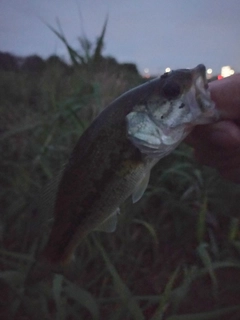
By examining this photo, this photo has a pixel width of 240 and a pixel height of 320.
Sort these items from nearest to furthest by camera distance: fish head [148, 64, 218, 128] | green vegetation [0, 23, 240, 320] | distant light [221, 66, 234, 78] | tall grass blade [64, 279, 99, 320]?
fish head [148, 64, 218, 128], tall grass blade [64, 279, 99, 320], green vegetation [0, 23, 240, 320], distant light [221, 66, 234, 78]

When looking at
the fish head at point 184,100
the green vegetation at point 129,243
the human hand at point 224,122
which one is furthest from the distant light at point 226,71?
the fish head at point 184,100

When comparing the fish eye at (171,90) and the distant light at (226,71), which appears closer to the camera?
the fish eye at (171,90)

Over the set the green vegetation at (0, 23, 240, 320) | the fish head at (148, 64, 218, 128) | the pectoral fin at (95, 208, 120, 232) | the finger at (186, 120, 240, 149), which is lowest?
the green vegetation at (0, 23, 240, 320)

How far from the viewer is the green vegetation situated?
5.09ft

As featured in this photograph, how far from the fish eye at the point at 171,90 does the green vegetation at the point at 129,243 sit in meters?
0.57

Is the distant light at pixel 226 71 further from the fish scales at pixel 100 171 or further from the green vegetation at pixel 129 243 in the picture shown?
the fish scales at pixel 100 171

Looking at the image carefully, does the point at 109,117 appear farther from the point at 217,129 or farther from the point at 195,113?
the point at 217,129

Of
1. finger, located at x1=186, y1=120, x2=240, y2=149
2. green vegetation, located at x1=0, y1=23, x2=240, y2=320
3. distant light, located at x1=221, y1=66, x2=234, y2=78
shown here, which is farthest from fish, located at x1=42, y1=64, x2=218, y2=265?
distant light, located at x1=221, y1=66, x2=234, y2=78

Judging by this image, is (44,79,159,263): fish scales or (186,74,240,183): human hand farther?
(186,74,240,183): human hand

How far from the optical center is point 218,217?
7.36 ft

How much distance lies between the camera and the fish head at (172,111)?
967mm

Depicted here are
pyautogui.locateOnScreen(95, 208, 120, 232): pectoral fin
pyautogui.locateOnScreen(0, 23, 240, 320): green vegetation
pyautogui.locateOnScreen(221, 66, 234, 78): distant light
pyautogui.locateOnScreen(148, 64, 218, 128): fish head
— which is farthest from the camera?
pyautogui.locateOnScreen(221, 66, 234, 78): distant light

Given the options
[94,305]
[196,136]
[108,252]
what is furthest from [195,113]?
[108,252]

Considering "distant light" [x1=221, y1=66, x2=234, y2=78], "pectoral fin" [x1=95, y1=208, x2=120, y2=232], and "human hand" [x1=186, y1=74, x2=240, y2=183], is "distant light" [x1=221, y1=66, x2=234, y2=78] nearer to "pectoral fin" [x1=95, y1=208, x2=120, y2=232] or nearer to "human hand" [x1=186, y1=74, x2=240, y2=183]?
"human hand" [x1=186, y1=74, x2=240, y2=183]
